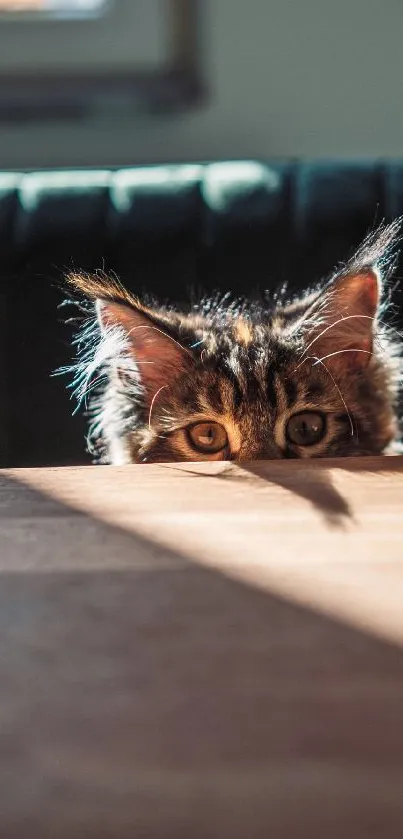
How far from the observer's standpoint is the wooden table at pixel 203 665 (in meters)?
0.27

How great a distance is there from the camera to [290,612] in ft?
1.20

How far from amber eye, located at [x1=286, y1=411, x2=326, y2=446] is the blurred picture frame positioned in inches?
52.6

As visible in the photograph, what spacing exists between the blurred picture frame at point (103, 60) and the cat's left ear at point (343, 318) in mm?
1229

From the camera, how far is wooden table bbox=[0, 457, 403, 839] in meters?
0.27

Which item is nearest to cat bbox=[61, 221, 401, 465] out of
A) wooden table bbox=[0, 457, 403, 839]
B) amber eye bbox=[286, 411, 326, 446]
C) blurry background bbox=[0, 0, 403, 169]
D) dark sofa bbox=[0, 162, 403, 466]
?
amber eye bbox=[286, 411, 326, 446]

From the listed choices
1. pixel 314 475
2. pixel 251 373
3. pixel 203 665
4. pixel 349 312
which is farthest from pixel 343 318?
pixel 203 665

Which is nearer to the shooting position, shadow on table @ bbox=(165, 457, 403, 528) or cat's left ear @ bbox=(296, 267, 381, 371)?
shadow on table @ bbox=(165, 457, 403, 528)

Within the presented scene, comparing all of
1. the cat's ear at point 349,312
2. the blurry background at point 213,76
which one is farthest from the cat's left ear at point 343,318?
the blurry background at point 213,76

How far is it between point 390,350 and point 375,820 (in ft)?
3.95

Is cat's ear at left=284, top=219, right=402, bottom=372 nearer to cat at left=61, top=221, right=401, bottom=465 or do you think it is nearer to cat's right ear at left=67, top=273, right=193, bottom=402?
cat at left=61, top=221, right=401, bottom=465

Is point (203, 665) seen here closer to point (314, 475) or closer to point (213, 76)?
point (314, 475)

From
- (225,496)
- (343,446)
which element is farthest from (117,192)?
(225,496)

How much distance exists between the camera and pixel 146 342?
1.23m

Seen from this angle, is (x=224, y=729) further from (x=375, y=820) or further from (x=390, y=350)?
(x=390, y=350)
